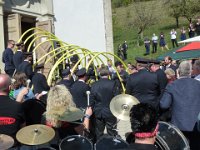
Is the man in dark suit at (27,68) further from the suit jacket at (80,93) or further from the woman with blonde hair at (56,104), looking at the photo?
the woman with blonde hair at (56,104)

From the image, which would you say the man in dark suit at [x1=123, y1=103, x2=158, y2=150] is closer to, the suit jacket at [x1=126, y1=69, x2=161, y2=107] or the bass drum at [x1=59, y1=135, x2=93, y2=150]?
the bass drum at [x1=59, y1=135, x2=93, y2=150]

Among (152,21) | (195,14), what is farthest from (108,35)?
(152,21)

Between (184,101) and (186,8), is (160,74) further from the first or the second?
(186,8)

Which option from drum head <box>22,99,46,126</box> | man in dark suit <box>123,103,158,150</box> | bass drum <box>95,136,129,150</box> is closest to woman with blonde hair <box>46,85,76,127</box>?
drum head <box>22,99,46,126</box>

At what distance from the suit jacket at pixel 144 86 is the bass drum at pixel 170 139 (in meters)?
2.07

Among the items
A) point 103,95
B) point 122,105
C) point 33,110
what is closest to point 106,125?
point 103,95

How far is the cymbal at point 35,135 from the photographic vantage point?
491 centimetres

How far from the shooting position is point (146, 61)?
7.98m

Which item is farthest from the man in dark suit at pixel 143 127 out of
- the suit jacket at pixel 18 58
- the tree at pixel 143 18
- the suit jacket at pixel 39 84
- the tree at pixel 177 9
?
the tree at pixel 177 9

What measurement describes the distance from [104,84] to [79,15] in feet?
45.9

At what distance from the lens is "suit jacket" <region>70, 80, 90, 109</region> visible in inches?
341

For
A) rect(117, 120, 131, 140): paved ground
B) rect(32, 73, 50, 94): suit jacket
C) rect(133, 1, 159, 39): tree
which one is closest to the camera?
rect(32, 73, 50, 94): suit jacket

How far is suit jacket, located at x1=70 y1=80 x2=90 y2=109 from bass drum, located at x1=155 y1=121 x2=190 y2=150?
3232 millimetres

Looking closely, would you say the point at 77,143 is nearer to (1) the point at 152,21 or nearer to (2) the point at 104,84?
(2) the point at 104,84
